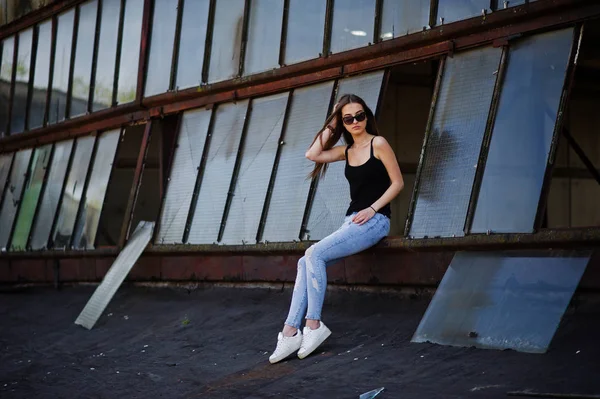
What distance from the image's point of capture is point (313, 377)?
9.05m

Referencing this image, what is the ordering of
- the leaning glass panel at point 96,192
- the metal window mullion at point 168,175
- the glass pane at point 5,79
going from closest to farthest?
the metal window mullion at point 168,175 → the leaning glass panel at point 96,192 → the glass pane at point 5,79

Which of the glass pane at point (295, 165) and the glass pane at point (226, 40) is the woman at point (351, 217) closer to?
the glass pane at point (295, 165)

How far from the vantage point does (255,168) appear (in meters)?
13.7

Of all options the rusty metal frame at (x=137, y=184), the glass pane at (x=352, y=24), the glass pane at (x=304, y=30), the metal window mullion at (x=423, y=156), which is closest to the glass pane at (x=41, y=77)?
the rusty metal frame at (x=137, y=184)

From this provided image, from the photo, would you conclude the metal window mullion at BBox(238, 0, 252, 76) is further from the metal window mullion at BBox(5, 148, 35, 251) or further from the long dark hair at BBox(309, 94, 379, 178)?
the metal window mullion at BBox(5, 148, 35, 251)

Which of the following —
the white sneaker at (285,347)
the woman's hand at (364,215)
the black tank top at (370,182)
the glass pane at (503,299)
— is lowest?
the white sneaker at (285,347)

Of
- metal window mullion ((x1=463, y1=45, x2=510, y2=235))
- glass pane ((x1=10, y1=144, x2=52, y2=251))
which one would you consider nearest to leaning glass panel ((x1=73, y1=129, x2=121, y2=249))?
glass pane ((x1=10, y1=144, x2=52, y2=251))

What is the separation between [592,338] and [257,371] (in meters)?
3.11

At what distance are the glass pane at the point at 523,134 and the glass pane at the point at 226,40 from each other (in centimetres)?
524

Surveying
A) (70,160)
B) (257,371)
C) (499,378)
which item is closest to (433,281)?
(257,371)

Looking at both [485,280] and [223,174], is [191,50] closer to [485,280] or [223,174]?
[223,174]

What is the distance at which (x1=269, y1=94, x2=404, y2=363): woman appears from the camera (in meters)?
9.75

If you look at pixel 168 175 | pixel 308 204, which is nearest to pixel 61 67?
pixel 168 175

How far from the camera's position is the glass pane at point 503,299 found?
8.78 metres
